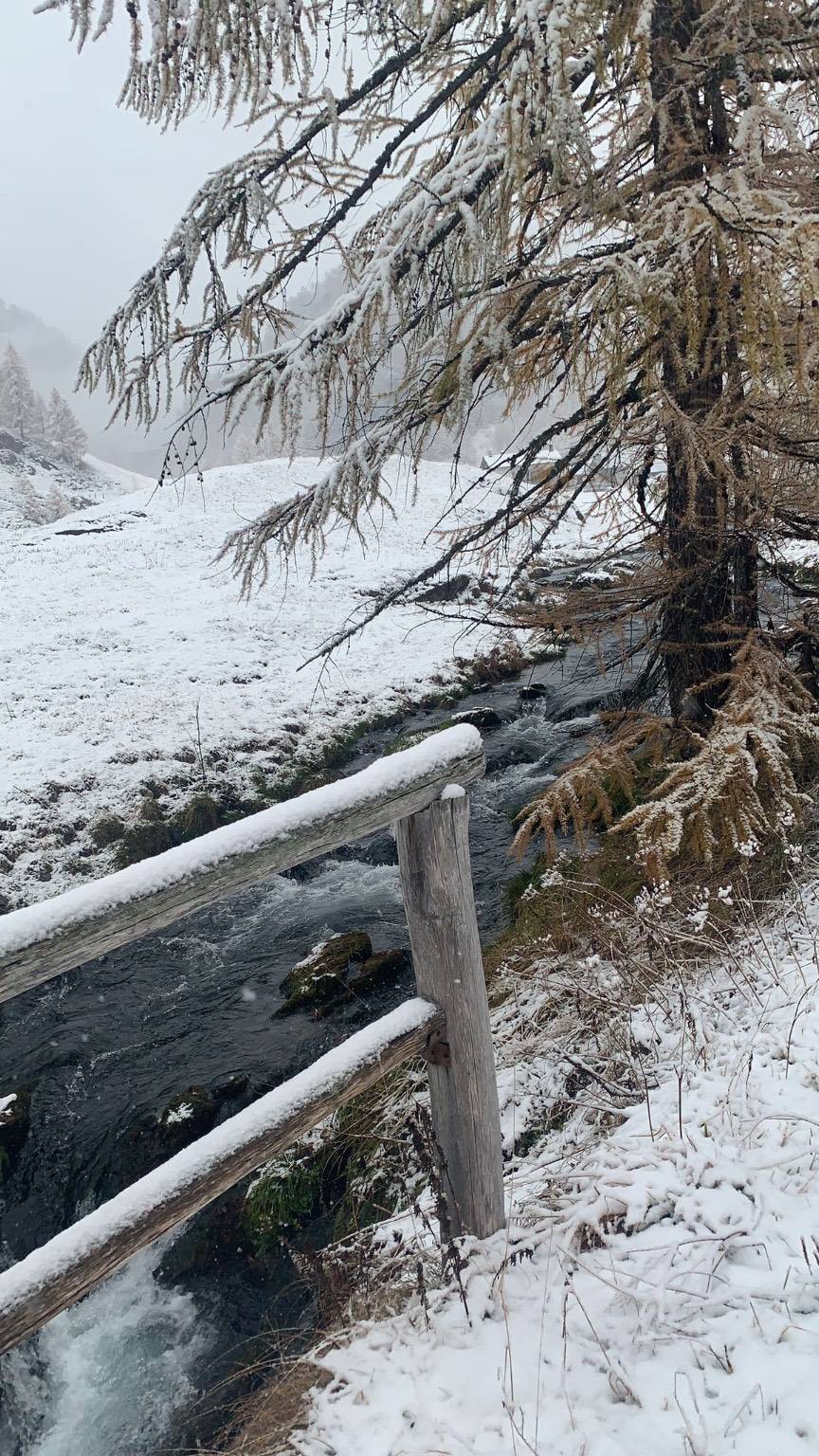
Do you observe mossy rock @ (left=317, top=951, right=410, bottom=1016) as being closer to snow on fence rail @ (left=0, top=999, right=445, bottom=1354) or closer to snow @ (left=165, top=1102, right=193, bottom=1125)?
snow @ (left=165, top=1102, right=193, bottom=1125)

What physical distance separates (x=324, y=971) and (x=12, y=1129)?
238 cm

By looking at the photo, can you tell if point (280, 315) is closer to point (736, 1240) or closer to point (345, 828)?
point (345, 828)

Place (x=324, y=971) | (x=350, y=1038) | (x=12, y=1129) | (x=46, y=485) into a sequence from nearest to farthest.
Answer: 1. (x=350, y=1038)
2. (x=12, y=1129)
3. (x=324, y=971)
4. (x=46, y=485)

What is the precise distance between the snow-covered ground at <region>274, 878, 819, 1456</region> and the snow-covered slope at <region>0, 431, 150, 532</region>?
30926mm

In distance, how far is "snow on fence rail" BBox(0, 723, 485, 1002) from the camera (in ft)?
4.90

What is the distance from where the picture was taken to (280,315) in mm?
4465

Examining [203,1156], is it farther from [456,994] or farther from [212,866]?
[456,994]

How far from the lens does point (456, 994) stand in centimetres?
246

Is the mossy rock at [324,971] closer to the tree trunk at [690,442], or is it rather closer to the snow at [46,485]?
the tree trunk at [690,442]

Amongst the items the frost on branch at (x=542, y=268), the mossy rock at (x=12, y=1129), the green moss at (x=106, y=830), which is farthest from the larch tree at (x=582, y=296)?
the green moss at (x=106, y=830)

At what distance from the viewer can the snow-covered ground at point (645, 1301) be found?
188cm

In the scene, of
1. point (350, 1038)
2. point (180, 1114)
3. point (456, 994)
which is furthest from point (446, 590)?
point (350, 1038)

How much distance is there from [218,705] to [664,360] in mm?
9491

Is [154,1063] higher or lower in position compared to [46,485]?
lower
